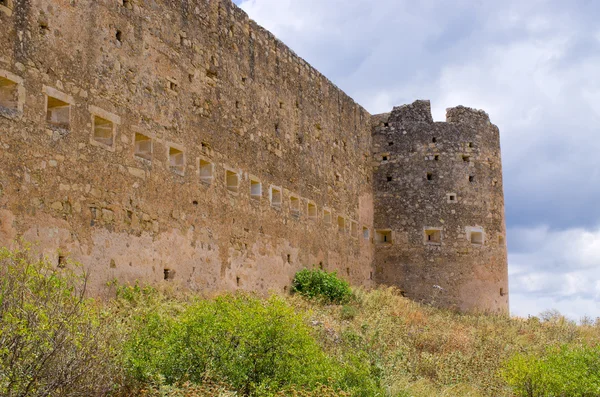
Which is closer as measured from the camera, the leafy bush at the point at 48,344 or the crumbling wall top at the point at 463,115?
the leafy bush at the point at 48,344

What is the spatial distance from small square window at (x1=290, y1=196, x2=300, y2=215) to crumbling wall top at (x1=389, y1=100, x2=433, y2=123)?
5.19 metres

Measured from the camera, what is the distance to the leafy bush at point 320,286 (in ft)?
41.5

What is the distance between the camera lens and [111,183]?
337 inches

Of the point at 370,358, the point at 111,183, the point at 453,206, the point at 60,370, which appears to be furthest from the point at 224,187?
the point at 453,206

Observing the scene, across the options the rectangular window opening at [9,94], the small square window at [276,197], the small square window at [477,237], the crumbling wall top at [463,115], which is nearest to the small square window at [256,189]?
the small square window at [276,197]

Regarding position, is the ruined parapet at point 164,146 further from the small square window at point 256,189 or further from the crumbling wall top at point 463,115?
the crumbling wall top at point 463,115

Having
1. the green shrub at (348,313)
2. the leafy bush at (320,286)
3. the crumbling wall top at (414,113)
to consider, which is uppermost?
the crumbling wall top at (414,113)

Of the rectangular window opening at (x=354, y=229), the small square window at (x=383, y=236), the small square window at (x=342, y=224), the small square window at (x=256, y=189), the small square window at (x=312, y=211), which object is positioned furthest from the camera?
the small square window at (x=383, y=236)

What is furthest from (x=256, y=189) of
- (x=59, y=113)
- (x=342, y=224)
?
(x=59, y=113)

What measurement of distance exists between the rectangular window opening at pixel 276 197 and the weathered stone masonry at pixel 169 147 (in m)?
0.04

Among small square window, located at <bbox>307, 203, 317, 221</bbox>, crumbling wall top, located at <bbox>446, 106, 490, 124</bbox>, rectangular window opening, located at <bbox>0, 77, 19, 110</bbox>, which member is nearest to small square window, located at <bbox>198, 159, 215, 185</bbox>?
rectangular window opening, located at <bbox>0, 77, 19, 110</bbox>

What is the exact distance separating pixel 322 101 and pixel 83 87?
732 centimetres

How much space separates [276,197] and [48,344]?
806cm

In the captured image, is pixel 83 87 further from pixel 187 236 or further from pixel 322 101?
pixel 322 101
